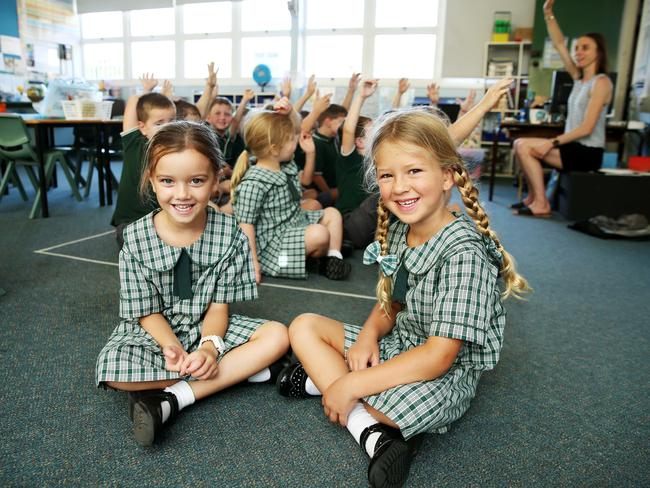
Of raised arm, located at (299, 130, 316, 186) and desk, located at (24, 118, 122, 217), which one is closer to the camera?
raised arm, located at (299, 130, 316, 186)

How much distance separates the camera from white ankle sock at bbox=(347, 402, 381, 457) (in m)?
1.04

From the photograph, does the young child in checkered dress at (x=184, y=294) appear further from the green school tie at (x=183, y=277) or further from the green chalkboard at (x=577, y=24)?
the green chalkboard at (x=577, y=24)

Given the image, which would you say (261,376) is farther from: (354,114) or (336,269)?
(354,114)

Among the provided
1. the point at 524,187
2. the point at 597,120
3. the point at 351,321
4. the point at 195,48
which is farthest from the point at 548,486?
the point at 195,48

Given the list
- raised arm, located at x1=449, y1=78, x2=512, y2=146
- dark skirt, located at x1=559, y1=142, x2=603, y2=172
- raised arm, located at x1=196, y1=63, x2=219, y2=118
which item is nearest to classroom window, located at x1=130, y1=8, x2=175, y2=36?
raised arm, located at x1=196, y1=63, x2=219, y2=118

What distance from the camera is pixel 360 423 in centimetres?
108

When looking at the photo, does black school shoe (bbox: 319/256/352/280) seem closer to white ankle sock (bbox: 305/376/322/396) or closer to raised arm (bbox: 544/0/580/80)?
white ankle sock (bbox: 305/376/322/396)

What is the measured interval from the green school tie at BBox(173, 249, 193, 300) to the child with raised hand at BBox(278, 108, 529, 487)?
28 centimetres

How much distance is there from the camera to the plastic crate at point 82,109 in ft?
12.6

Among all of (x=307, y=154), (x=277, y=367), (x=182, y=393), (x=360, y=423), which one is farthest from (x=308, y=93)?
(x=360, y=423)

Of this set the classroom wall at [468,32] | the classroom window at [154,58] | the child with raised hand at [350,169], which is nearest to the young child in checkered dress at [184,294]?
the child with raised hand at [350,169]

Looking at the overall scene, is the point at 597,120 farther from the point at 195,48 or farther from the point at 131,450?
the point at 195,48

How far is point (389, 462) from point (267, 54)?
7.80m

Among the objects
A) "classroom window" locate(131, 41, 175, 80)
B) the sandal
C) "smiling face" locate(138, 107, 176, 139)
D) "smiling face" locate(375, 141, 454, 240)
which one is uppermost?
"classroom window" locate(131, 41, 175, 80)
